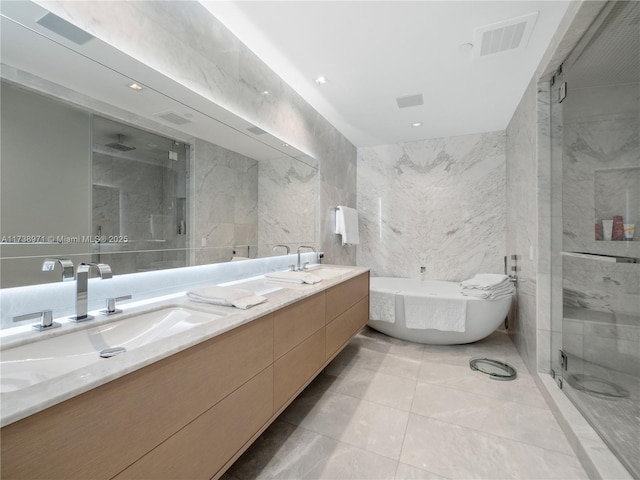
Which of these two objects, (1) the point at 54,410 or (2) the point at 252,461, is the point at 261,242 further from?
(1) the point at 54,410

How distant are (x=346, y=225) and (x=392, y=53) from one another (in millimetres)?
1816

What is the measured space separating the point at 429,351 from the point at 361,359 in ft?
2.39

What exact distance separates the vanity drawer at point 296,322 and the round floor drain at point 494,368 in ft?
5.03

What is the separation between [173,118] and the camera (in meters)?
1.57

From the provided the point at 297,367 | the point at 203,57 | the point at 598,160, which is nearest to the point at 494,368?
the point at 598,160

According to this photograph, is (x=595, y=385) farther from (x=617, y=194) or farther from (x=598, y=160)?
(x=598, y=160)

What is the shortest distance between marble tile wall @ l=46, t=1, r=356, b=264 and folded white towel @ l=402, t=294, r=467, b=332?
46.0 inches

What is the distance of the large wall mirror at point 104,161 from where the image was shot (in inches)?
40.1

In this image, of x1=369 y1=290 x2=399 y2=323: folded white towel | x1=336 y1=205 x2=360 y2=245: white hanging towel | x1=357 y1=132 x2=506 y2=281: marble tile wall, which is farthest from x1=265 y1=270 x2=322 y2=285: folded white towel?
x1=357 y1=132 x2=506 y2=281: marble tile wall

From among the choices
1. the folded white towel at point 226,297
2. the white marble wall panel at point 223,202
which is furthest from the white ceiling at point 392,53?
the folded white towel at point 226,297

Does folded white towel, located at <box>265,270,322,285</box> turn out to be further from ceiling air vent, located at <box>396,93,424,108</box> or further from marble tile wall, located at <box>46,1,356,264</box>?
ceiling air vent, located at <box>396,93,424,108</box>

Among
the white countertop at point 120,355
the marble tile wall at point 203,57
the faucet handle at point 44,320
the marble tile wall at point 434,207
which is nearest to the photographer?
the white countertop at point 120,355

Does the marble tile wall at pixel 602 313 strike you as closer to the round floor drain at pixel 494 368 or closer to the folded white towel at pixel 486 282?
the round floor drain at pixel 494 368

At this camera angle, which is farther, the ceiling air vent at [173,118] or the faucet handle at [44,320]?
the ceiling air vent at [173,118]
